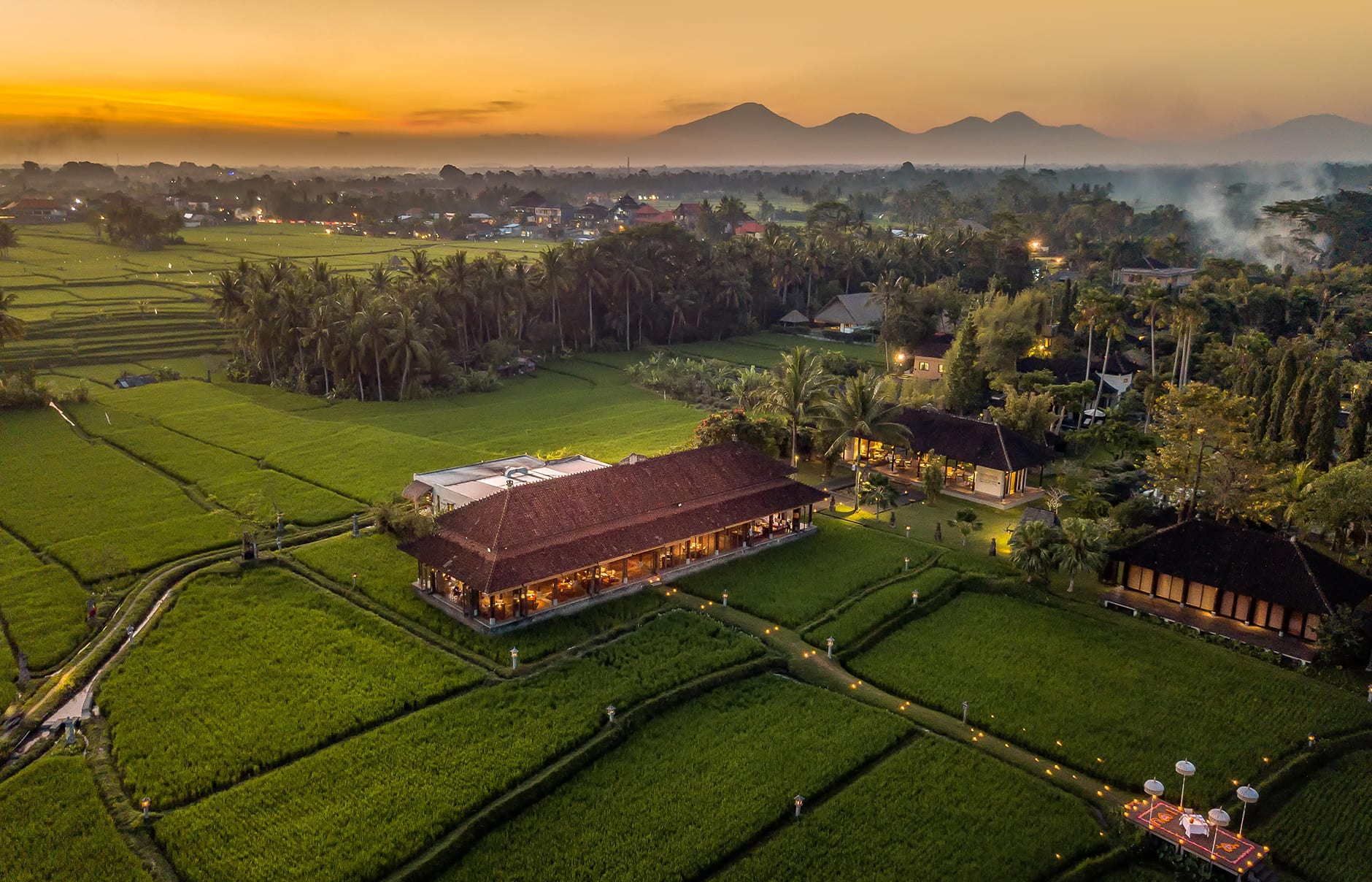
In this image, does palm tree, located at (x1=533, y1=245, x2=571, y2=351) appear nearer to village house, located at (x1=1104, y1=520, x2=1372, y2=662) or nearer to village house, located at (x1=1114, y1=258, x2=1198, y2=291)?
village house, located at (x1=1104, y1=520, x2=1372, y2=662)

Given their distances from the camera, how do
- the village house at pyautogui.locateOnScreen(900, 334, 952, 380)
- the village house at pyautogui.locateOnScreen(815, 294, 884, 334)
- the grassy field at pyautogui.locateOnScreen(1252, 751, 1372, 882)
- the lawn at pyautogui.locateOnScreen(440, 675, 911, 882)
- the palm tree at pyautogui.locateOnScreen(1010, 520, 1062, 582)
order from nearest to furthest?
the lawn at pyautogui.locateOnScreen(440, 675, 911, 882) < the grassy field at pyautogui.locateOnScreen(1252, 751, 1372, 882) < the palm tree at pyautogui.locateOnScreen(1010, 520, 1062, 582) < the village house at pyautogui.locateOnScreen(900, 334, 952, 380) < the village house at pyautogui.locateOnScreen(815, 294, 884, 334)

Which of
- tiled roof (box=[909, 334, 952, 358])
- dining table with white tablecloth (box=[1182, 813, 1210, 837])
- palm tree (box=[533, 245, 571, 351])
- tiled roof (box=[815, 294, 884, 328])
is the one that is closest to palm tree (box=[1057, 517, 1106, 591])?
dining table with white tablecloth (box=[1182, 813, 1210, 837])

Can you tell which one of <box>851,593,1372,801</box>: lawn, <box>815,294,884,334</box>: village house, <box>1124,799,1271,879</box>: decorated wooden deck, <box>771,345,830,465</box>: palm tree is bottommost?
<box>851,593,1372,801</box>: lawn

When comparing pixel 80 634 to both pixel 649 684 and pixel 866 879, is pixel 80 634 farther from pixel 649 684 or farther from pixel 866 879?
pixel 866 879

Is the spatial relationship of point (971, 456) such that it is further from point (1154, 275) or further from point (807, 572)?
point (1154, 275)

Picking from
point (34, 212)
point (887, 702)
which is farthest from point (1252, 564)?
point (34, 212)

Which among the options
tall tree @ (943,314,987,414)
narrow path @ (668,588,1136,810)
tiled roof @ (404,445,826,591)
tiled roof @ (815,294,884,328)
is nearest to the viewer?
narrow path @ (668,588,1136,810)
